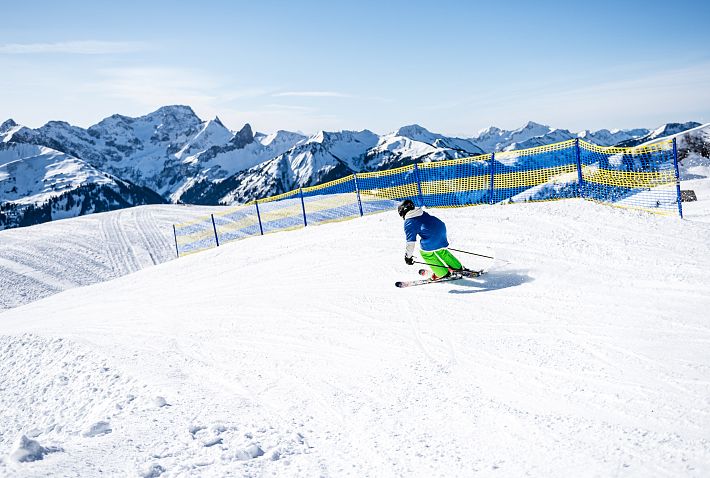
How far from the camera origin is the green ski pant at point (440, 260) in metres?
9.16

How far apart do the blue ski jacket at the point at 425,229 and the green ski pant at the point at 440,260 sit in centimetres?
13

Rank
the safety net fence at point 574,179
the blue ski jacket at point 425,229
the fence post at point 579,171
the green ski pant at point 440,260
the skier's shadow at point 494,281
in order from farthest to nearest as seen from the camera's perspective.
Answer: the fence post at point 579,171, the safety net fence at point 574,179, the green ski pant at point 440,260, the blue ski jacket at point 425,229, the skier's shadow at point 494,281

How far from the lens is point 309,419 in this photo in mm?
4922

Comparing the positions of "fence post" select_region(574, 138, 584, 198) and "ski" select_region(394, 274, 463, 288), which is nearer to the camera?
"ski" select_region(394, 274, 463, 288)

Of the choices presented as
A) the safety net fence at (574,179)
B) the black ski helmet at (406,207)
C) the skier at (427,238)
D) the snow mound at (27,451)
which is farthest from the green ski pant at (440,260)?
the snow mound at (27,451)

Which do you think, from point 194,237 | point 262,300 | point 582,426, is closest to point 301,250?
point 262,300

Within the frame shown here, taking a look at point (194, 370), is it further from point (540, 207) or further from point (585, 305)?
point (540, 207)

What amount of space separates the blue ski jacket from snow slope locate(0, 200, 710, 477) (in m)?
0.99

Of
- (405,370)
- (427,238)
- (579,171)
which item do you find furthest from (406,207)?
(579,171)

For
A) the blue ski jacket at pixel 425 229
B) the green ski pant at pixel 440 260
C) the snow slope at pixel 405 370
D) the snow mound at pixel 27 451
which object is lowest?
the snow slope at pixel 405 370

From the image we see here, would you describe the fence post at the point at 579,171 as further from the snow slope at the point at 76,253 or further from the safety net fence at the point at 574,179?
the snow slope at the point at 76,253

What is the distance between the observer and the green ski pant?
916cm

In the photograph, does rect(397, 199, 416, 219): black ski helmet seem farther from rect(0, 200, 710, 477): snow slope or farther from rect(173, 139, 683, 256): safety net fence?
rect(173, 139, 683, 256): safety net fence

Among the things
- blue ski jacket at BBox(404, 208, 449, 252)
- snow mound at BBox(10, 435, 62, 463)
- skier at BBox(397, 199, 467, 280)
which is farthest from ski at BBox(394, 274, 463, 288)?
snow mound at BBox(10, 435, 62, 463)
